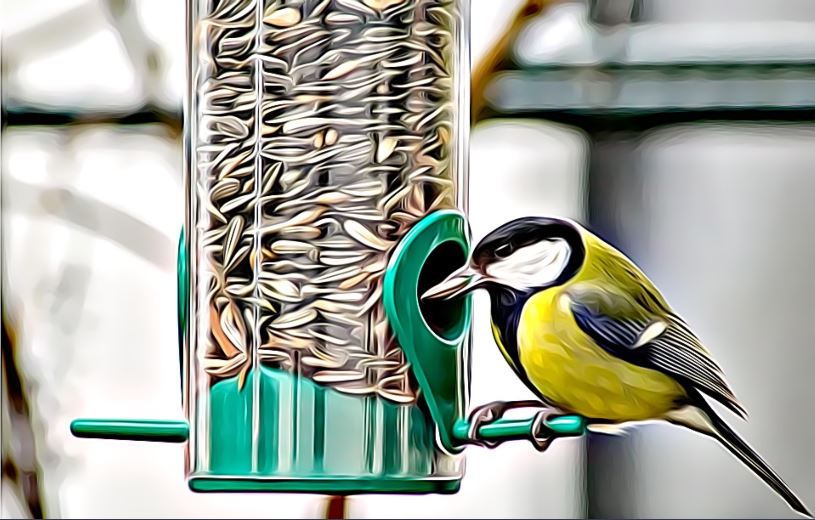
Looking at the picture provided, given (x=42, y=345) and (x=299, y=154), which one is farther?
(x=42, y=345)

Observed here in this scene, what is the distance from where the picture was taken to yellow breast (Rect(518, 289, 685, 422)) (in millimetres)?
742

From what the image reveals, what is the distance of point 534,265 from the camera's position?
754 millimetres

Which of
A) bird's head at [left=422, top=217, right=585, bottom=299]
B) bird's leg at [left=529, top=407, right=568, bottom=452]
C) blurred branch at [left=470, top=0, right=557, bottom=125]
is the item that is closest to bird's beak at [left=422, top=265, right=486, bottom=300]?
bird's head at [left=422, top=217, right=585, bottom=299]

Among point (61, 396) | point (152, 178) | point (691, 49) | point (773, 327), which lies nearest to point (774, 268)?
point (773, 327)

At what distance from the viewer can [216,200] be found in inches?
28.9

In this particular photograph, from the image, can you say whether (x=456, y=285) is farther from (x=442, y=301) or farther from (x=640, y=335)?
(x=640, y=335)

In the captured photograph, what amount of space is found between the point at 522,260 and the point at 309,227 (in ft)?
0.53

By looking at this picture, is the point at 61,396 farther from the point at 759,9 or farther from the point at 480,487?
the point at 759,9

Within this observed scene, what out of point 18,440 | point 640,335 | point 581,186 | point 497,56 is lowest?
point 18,440

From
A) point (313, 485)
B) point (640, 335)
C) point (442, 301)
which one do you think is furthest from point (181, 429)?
point (640, 335)

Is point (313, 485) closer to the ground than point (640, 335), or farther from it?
closer to the ground

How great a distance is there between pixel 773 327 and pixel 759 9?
0.30 metres

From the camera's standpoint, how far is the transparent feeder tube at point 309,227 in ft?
2.34

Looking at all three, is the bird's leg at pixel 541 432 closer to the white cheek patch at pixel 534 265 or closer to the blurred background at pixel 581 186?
the white cheek patch at pixel 534 265
